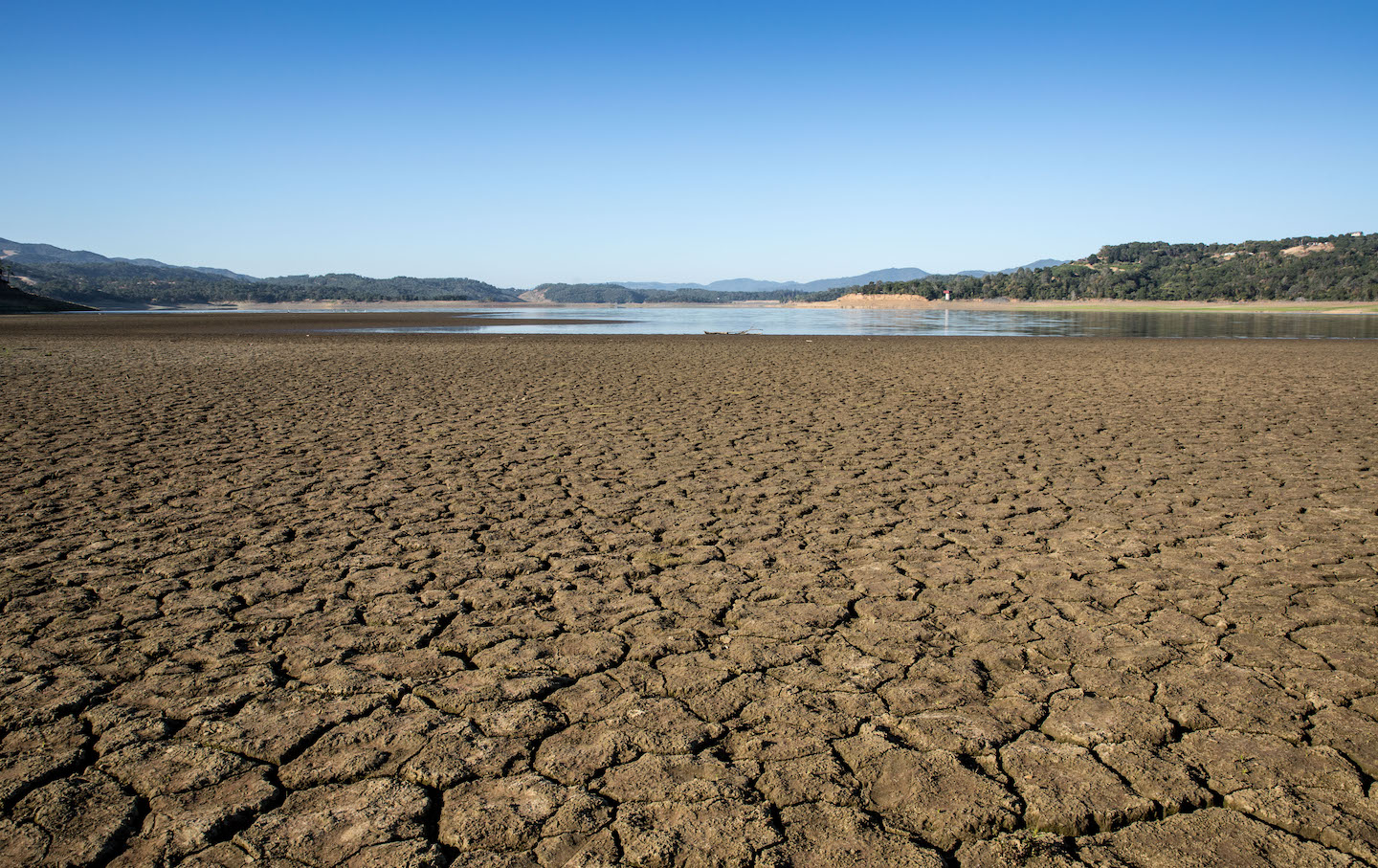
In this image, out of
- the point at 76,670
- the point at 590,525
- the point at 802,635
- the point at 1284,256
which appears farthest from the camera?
the point at 1284,256

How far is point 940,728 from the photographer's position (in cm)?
321

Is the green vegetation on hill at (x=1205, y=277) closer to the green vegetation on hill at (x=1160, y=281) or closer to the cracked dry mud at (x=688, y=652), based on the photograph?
the green vegetation on hill at (x=1160, y=281)

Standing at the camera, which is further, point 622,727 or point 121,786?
point 622,727

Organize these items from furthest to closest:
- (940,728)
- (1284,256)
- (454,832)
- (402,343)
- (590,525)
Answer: (1284,256)
(402,343)
(590,525)
(940,728)
(454,832)

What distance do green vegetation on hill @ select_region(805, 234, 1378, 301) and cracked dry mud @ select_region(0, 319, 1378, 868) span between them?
302 feet

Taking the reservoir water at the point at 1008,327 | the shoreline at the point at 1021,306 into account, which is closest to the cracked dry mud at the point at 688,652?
the reservoir water at the point at 1008,327

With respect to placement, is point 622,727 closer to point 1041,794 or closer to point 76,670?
point 1041,794

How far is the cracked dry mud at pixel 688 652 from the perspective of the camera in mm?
2648

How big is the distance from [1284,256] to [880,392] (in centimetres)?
12752

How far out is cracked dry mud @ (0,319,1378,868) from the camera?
2.65 meters

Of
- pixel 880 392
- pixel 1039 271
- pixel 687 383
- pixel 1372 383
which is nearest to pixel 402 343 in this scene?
pixel 687 383

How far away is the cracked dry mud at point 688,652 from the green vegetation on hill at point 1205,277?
302 ft

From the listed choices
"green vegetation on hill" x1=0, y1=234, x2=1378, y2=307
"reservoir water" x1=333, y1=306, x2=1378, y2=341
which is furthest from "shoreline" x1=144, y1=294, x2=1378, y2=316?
"reservoir water" x1=333, y1=306, x2=1378, y2=341

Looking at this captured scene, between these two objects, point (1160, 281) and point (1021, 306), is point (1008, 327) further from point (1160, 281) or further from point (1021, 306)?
point (1160, 281)
